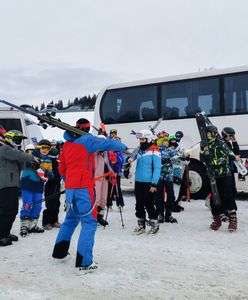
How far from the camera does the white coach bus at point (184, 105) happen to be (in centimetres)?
1048

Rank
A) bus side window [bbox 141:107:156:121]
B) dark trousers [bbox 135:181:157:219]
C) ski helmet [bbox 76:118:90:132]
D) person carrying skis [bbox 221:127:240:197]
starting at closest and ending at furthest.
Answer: ski helmet [bbox 76:118:90:132], dark trousers [bbox 135:181:157:219], person carrying skis [bbox 221:127:240:197], bus side window [bbox 141:107:156:121]

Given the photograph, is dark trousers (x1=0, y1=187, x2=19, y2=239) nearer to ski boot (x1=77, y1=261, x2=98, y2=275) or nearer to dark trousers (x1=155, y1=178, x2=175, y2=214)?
ski boot (x1=77, y1=261, x2=98, y2=275)

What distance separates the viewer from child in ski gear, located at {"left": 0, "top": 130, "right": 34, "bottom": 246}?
5457 mm

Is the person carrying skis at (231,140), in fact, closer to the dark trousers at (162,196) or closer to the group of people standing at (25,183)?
the dark trousers at (162,196)

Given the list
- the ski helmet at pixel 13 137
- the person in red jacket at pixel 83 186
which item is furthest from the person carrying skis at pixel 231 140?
the ski helmet at pixel 13 137

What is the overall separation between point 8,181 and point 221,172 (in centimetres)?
340

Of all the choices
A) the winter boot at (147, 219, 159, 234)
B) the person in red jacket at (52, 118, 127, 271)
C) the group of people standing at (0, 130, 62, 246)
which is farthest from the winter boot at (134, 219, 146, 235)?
the person in red jacket at (52, 118, 127, 271)

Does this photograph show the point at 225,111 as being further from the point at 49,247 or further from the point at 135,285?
the point at 135,285

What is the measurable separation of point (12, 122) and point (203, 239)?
7.86 m

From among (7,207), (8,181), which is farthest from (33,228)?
(8,181)

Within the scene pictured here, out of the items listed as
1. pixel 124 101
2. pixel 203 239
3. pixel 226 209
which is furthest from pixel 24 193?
pixel 124 101

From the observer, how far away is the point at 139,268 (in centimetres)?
444

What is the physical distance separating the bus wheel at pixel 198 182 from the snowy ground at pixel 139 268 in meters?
4.15

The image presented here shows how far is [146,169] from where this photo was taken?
629 cm
